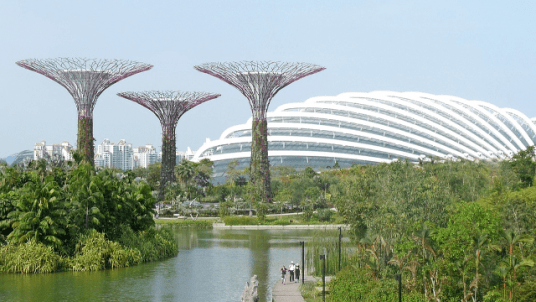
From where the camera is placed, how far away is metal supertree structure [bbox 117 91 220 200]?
86125 millimetres

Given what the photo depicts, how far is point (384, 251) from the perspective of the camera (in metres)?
32.3

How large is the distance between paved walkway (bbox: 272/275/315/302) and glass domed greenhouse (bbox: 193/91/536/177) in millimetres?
78887

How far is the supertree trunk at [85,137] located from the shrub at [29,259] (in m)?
40.6

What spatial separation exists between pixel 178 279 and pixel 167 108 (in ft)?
177

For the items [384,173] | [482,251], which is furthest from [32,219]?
[384,173]

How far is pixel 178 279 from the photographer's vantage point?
3569 centimetres

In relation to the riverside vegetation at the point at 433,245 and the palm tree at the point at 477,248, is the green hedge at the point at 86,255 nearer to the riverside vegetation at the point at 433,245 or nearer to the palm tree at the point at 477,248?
the riverside vegetation at the point at 433,245

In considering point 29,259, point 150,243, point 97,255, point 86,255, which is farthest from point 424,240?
point 29,259

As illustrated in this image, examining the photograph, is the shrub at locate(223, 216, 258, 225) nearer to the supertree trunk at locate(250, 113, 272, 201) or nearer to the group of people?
the supertree trunk at locate(250, 113, 272, 201)

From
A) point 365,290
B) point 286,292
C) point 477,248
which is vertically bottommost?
point 286,292

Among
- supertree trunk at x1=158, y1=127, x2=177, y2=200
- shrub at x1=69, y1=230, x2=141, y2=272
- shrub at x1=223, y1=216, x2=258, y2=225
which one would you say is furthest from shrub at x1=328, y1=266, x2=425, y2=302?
supertree trunk at x1=158, y1=127, x2=177, y2=200

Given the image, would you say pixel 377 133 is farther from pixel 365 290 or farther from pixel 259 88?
pixel 365 290

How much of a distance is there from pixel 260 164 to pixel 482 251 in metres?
54.7

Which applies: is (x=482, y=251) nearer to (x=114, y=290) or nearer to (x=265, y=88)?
(x=114, y=290)
